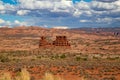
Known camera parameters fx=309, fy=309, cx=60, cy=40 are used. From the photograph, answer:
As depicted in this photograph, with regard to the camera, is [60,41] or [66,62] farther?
[60,41]

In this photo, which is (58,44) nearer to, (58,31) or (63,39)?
(63,39)

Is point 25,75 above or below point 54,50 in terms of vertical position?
above

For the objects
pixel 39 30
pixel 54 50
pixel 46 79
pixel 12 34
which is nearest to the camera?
pixel 46 79

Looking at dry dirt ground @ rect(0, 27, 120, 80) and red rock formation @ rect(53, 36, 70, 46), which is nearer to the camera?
dry dirt ground @ rect(0, 27, 120, 80)

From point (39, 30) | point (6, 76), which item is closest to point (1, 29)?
point (39, 30)

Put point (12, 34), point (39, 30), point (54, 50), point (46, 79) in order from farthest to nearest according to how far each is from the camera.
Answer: point (39, 30) → point (12, 34) → point (54, 50) → point (46, 79)

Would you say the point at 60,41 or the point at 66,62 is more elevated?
the point at 60,41

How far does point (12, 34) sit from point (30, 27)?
24.0m

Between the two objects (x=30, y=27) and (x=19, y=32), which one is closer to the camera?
(x=19, y=32)

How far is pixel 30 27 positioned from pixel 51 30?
14626 mm

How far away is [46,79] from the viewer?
1434cm

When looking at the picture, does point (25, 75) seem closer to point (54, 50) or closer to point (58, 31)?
point (54, 50)

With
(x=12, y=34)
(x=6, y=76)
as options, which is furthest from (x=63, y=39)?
(x=12, y=34)

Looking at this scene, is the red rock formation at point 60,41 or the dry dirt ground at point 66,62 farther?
the red rock formation at point 60,41
